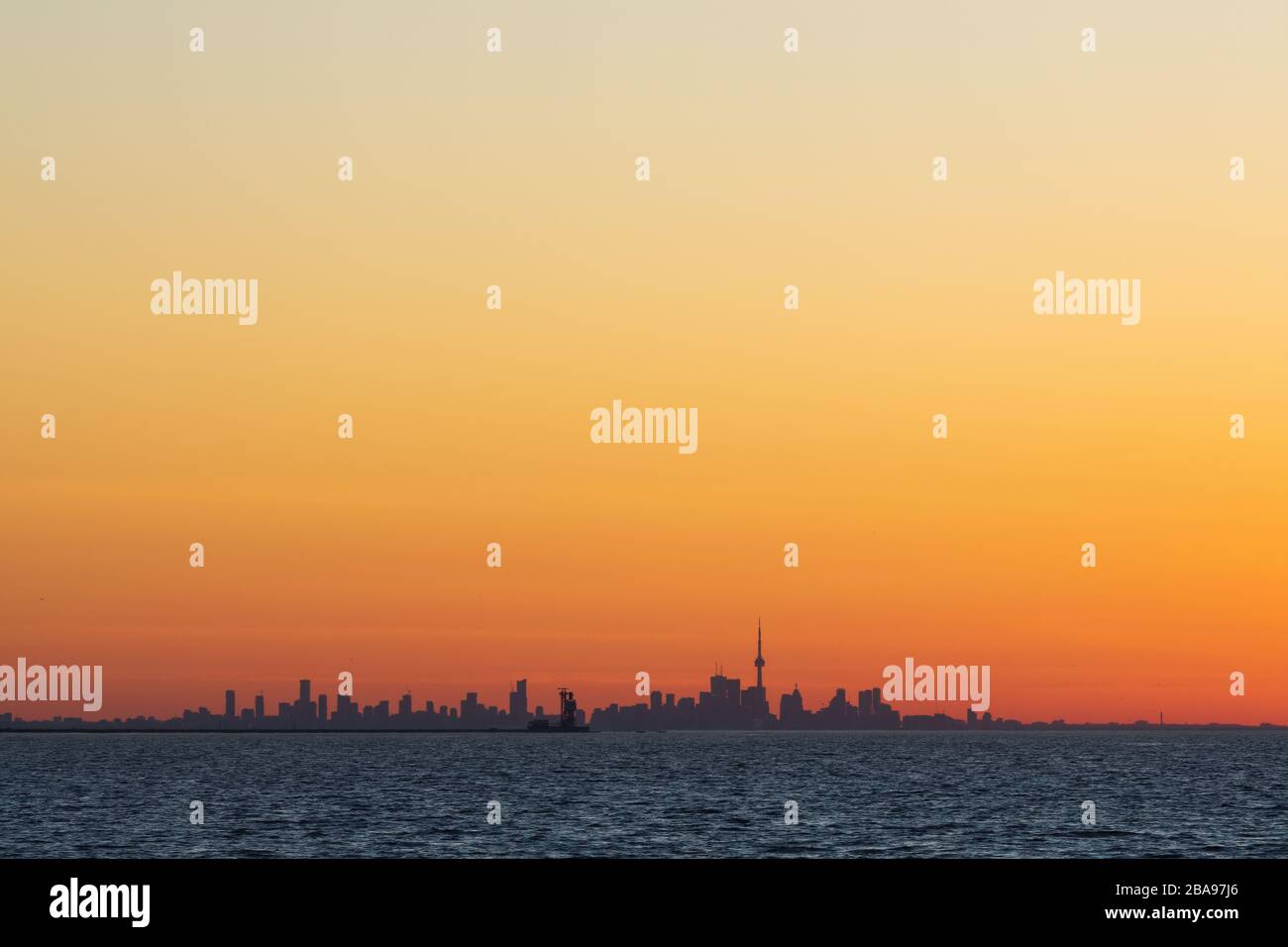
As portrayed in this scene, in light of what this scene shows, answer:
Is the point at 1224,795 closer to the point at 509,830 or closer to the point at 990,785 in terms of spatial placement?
the point at 990,785

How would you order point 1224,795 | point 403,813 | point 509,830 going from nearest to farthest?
point 509,830, point 403,813, point 1224,795

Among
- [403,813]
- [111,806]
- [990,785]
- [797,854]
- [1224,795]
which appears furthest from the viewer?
[990,785]

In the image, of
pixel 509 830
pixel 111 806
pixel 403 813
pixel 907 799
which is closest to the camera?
pixel 509 830
